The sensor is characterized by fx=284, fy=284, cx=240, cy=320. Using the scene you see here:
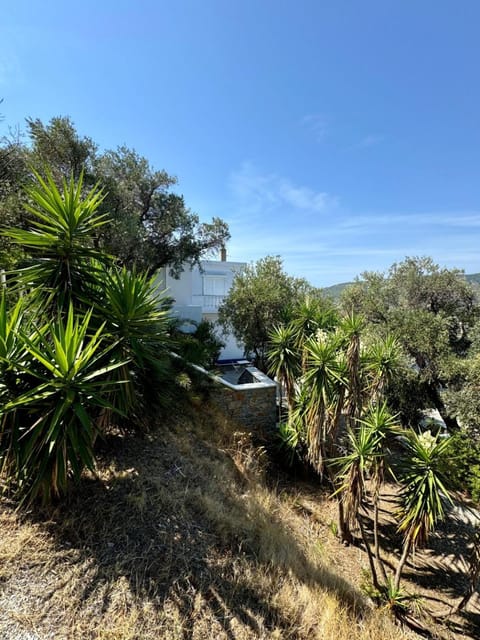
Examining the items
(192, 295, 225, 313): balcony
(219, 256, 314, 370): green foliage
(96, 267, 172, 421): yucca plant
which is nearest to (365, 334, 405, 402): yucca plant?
(219, 256, 314, 370): green foliage

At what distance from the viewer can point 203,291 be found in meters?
19.3

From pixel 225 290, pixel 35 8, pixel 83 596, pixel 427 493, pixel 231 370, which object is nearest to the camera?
pixel 83 596

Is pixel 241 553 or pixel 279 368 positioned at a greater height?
pixel 279 368

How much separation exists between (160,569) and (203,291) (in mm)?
16918

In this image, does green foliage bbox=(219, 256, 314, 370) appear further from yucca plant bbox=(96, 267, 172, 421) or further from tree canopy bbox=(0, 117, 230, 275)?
yucca plant bbox=(96, 267, 172, 421)

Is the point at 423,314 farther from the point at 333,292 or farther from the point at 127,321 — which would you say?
the point at 127,321

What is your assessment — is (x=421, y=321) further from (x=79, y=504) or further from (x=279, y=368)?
(x=79, y=504)

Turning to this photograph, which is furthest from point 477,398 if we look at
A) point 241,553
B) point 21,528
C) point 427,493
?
point 21,528

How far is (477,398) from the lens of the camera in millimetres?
7777

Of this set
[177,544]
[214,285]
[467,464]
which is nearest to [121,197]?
[214,285]

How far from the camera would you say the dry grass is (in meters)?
2.66

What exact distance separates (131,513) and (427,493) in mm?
4791

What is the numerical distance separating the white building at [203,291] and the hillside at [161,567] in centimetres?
1049

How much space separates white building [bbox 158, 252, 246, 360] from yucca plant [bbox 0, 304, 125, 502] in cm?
1166
